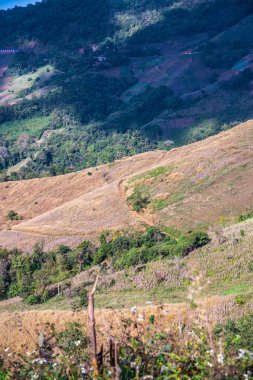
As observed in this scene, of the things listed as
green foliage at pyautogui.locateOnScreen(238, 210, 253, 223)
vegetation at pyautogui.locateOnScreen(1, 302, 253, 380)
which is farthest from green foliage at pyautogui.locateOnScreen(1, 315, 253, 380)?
green foliage at pyautogui.locateOnScreen(238, 210, 253, 223)

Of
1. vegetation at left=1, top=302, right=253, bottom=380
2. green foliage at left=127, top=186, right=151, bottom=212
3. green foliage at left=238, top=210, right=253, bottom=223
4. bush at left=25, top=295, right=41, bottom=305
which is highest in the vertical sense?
vegetation at left=1, top=302, right=253, bottom=380

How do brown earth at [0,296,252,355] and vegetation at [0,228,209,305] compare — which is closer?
brown earth at [0,296,252,355]

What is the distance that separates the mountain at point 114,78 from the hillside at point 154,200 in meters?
22.4

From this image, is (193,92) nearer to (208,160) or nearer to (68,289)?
(208,160)

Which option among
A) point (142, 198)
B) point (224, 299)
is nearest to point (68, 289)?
point (224, 299)

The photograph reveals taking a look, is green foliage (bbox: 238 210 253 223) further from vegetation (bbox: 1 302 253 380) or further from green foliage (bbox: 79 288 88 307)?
vegetation (bbox: 1 302 253 380)

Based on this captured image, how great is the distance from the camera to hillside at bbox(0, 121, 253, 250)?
154 ft

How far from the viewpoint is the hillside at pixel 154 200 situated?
1844 inches

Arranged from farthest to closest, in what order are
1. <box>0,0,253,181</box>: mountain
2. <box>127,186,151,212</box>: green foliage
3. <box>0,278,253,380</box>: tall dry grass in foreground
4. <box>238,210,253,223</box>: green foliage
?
1. <box>0,0,253,181</box>: mountain
2. <box>127,186,151,212</box>: green foliage
3. <box>238,210,253,223</box>: green foliage
4. <box>0,278,253,380</box>: tall dry grass in foreground

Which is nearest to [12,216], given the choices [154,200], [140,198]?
[140,198]

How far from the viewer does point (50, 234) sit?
1951 inches

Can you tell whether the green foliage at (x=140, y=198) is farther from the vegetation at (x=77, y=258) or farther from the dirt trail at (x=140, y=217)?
the vegetation at (x=77, y=258)

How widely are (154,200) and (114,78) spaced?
93.4 m

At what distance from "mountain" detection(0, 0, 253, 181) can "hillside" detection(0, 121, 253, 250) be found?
22.4m
